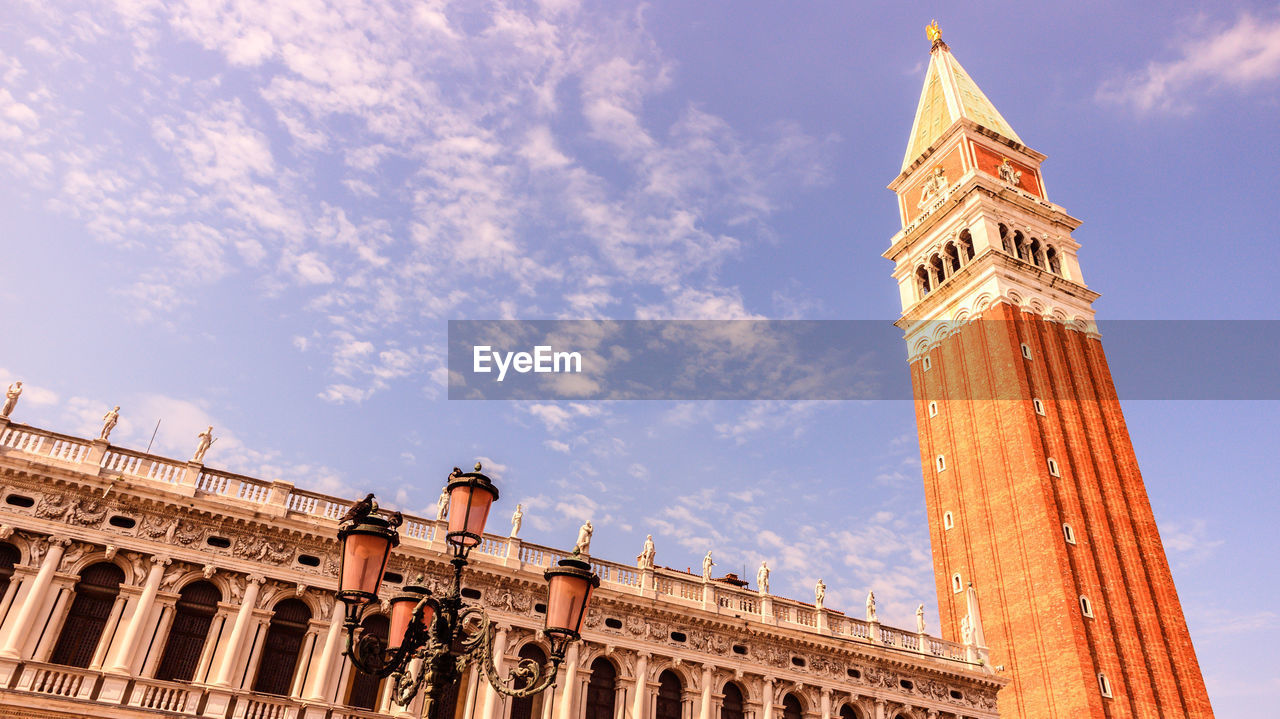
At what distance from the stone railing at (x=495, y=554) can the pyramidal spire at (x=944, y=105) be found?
115 feet

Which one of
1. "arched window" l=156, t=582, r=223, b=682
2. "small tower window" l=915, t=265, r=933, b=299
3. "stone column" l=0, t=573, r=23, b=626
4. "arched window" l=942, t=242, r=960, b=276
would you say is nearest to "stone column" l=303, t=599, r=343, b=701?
"arched window" l=156, t=582, r=223, b=682

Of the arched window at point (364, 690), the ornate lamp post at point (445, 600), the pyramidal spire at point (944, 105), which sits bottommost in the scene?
the ornate lamp post at point (445, 600)

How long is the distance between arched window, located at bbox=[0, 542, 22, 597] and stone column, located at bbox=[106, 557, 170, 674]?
2835mm

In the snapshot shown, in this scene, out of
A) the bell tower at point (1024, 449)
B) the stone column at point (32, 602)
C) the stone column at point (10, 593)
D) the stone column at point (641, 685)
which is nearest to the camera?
the stone column at point (32, 602)

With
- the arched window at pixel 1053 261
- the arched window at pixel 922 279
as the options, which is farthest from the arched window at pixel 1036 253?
the arched window at pixel 922 279

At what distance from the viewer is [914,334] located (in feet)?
167

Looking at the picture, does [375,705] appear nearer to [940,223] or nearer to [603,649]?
[603,649]

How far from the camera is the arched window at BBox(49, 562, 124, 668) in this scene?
20.0 metres

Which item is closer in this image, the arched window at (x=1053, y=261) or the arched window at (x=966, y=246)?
the arched window at (x=966, y=246)

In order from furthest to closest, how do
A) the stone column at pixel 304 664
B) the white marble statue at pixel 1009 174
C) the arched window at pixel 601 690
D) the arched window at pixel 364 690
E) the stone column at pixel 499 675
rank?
the white marble statue at pixel 1009 174 → the arched window at pixel 601 690 → the stone column at pixel 499 675 → the arched window at pixel 364 690 → the stone column at pixel 304 664

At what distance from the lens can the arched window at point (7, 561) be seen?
1997 centimetres

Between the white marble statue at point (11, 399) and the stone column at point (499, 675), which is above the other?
the white marble statue at point (11, 399)

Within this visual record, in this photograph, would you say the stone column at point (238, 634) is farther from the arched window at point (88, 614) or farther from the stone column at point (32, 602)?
the stone column at point (32, 602)

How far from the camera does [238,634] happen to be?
21.4 m
